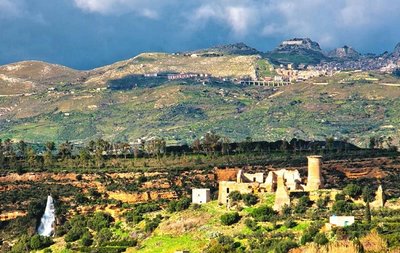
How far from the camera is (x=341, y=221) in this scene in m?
70.4

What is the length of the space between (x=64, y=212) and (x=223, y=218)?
33680 mm

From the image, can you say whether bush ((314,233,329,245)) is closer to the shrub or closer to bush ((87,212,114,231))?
the shrub

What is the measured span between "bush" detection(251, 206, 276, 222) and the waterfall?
29916 mm

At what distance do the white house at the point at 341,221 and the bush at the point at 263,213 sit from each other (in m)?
6.72

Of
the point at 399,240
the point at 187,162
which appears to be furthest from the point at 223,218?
the point at 187,162

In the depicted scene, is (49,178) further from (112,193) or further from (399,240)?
(399,240)

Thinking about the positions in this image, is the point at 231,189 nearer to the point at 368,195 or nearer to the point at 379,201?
the point at 368,195

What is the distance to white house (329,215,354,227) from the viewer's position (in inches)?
2761

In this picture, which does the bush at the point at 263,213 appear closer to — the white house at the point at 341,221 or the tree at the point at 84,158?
the white house at the point at 341,221

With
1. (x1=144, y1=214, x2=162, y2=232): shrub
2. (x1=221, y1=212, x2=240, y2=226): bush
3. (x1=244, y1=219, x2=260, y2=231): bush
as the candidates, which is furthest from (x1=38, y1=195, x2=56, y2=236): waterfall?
(x1=244, y1=219, x2=260, y2=231): bush

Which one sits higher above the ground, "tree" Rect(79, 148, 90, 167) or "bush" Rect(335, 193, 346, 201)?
"tree" Rect(79, 148, 90, 167)

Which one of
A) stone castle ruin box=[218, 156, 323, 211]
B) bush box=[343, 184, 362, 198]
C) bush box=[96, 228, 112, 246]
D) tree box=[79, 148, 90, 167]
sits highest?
tree box=[79, 148, 90, 167]

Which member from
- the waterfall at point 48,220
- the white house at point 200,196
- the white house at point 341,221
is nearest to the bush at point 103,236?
the white house at point 200,196

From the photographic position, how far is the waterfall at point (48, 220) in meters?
101
